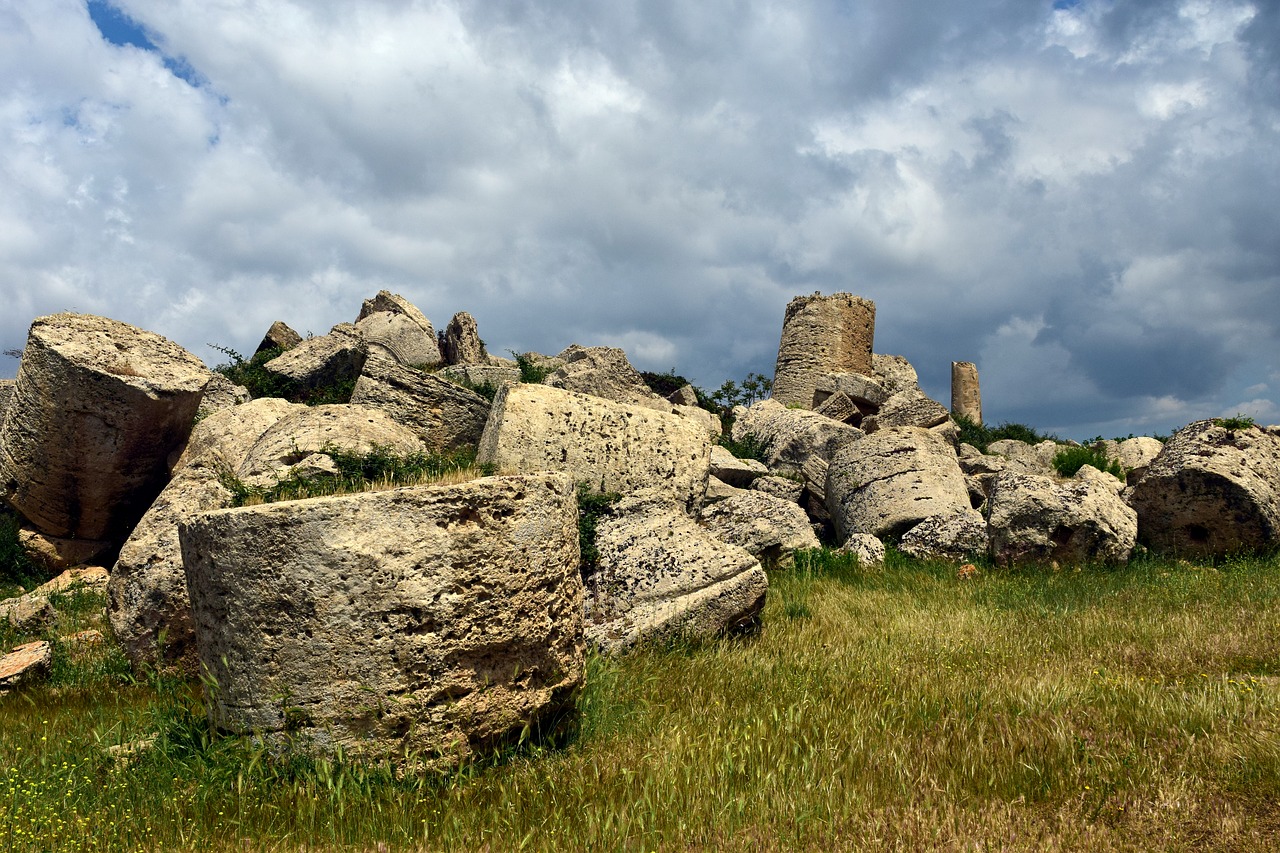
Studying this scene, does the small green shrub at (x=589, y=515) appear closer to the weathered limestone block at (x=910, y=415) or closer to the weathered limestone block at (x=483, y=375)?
the weathered limestone block at (x=483, y=375)

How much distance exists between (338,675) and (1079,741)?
3518 millimetres

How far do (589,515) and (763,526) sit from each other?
325cm

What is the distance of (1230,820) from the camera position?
145 inches

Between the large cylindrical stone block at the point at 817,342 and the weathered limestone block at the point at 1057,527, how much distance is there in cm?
1661

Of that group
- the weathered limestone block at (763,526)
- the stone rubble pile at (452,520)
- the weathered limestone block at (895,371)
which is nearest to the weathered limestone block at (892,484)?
the stone rubble pile at (452,520)

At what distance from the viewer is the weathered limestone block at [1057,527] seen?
392 inches

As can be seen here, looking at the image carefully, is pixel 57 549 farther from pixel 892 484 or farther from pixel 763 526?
pixel 892 484

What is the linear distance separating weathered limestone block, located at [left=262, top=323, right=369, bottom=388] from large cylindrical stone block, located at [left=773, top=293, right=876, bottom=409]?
1508 centimetres

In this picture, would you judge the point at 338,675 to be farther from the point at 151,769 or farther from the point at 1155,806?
the point at 1155,806

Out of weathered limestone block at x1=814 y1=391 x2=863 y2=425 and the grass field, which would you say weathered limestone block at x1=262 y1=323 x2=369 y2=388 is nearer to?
the grass field

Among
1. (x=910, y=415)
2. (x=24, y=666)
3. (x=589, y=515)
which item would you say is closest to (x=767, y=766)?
(x=589, y=515)

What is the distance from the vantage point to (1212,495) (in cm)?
1046

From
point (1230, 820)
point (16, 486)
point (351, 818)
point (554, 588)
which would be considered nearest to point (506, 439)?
point (554, 588)

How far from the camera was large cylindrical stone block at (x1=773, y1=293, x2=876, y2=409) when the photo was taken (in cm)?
2733
